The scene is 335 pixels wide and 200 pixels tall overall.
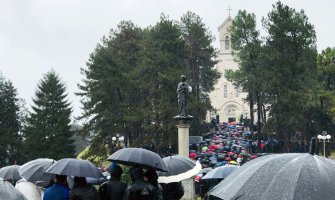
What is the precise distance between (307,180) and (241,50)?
48008 millimetres

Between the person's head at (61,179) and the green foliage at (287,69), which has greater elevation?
the green foliage at (287,69)

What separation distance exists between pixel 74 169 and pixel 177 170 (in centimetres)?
→ 215

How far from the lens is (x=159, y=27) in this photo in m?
48.3

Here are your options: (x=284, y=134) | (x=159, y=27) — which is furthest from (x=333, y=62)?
(x=159, y=27)

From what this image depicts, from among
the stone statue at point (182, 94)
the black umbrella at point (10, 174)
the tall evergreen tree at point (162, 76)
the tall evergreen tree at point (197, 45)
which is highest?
the tall evergreen tree at point (197, 45)

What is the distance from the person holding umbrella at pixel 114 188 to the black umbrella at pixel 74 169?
0.35 meters

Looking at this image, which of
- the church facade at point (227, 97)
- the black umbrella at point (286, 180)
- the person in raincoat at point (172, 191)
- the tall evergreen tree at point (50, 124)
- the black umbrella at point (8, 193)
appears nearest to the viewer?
the black umbrella at point (8, 193)

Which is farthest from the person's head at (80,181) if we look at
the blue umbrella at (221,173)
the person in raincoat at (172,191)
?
the blue umbrella at (221,173)

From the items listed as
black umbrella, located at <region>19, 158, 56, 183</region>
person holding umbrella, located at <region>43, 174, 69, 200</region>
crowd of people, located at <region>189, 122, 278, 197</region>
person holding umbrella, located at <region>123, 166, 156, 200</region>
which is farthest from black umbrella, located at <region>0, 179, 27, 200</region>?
crowd of people, located at <region>189, 122, 278, 197</region>

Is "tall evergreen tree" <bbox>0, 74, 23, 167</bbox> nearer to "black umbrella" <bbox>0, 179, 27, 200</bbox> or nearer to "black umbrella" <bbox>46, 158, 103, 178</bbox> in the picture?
"black umbrella" <bbox>46, 158, 103, 178</bbox>

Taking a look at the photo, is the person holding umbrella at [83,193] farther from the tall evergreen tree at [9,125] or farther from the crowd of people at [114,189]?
the tall evergreen tree at [9,125]

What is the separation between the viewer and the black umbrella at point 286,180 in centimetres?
471

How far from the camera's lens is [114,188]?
7.94 meters

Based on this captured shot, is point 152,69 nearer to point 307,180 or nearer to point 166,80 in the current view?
point 166,80
